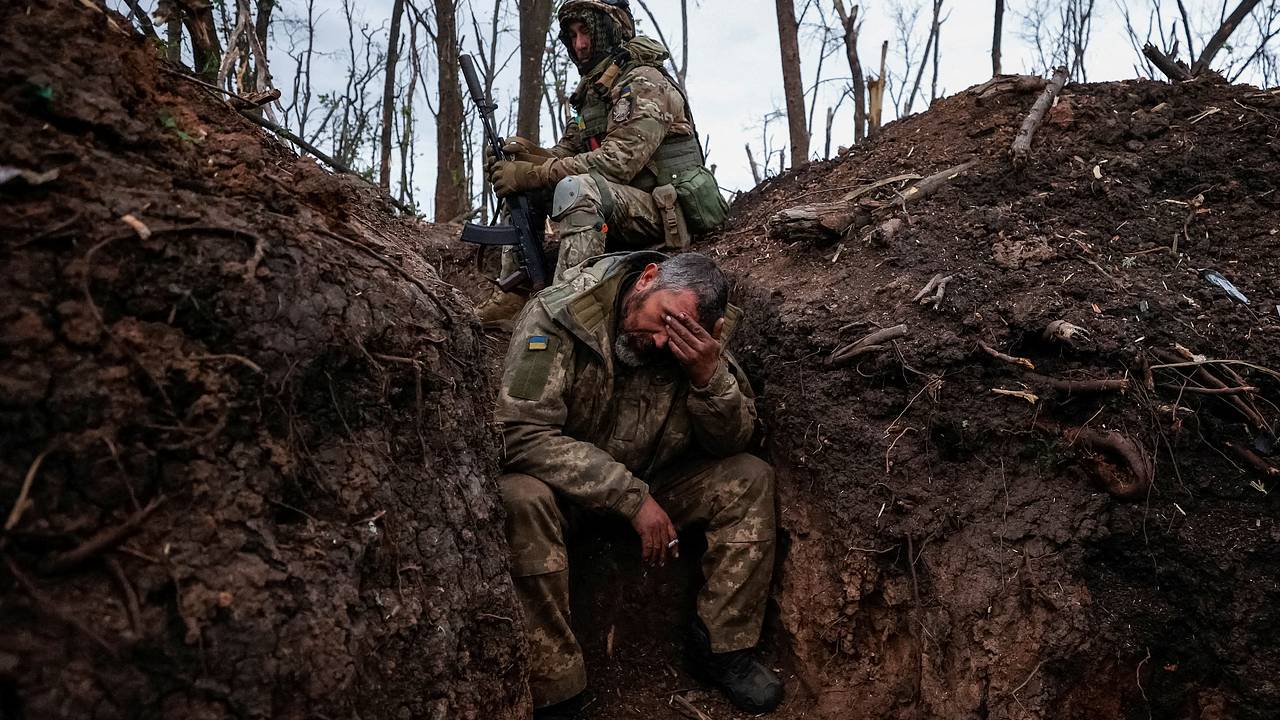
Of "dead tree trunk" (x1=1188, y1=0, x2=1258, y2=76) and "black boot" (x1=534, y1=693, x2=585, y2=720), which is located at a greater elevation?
"dead tree trunk" (x1=1188, y1=0, x2=1258, y2=76)

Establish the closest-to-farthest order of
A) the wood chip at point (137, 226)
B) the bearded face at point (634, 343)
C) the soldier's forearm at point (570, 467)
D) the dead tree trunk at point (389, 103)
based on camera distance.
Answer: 1. the wood chip at point (137, 226)
2. the soldier's forearm at point (570, 467)
3. the bearded face at point (634, 343)
4. the dead tree trunk at point (389, 103)

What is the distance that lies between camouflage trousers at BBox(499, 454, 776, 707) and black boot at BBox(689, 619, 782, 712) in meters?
0.07

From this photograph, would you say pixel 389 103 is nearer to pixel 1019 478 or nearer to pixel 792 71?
pixel 792 71

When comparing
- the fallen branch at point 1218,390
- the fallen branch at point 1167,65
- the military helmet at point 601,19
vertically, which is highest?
the military helmet at point 601,19

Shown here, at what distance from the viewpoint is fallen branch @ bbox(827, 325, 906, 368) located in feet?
11.7

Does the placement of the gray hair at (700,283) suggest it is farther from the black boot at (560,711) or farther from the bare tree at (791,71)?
the bare tree at (791,71)

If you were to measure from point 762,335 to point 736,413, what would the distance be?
2.55ft

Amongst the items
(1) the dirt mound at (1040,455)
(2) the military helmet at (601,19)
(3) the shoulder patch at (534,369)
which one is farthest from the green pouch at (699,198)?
(3) the shoulder patch at (534,369)

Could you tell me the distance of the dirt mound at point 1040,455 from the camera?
293 cm

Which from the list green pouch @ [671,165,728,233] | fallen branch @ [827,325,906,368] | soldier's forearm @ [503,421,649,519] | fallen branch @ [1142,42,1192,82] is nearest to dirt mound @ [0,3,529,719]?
soldier's forearm @ [503,421,649,519]

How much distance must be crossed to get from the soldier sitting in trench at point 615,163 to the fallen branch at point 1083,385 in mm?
2694

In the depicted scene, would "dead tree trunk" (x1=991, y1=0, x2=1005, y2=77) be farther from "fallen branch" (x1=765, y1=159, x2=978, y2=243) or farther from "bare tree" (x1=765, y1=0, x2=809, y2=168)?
"fallen branch" (x1=765, y1=159, x2=978, y2=243)

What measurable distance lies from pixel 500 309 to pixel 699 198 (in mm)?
1501

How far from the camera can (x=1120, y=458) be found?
10.1ft
